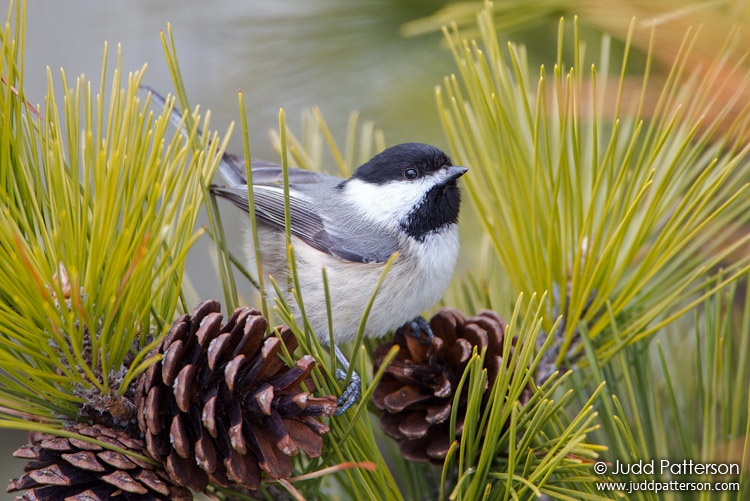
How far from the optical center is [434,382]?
83 centimetres

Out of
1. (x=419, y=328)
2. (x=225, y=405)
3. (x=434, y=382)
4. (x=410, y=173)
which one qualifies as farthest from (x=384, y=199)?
(x=225, y=405)

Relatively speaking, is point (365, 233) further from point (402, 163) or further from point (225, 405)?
point (225, 405)

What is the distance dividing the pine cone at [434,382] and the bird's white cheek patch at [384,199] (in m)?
0.38

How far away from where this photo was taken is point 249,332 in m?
0.67

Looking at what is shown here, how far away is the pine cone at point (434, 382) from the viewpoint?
2.65ft

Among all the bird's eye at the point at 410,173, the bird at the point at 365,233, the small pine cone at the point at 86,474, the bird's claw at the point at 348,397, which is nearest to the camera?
the small pine cone at the point at 86,474

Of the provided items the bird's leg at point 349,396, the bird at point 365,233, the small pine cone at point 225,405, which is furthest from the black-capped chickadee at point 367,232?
the small pine cone at point 225,405

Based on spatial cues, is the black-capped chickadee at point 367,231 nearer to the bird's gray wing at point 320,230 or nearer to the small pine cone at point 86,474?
the bird's gray wing at point 320,230

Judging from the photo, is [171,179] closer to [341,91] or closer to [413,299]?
[413,299]

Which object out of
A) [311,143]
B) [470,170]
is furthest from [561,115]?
[311,143]

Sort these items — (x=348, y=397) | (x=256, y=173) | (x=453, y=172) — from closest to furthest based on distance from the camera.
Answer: (x=348, y=397) < (x=453, y=172) < (x=256, y=173)

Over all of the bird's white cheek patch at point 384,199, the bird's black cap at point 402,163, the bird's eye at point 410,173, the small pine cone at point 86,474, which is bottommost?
the small pine cone at point 86,474

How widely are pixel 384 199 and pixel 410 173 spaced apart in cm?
6

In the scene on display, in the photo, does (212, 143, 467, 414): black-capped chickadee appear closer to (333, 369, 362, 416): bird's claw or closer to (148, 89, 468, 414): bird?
(148, 89, 468, 414): bird
